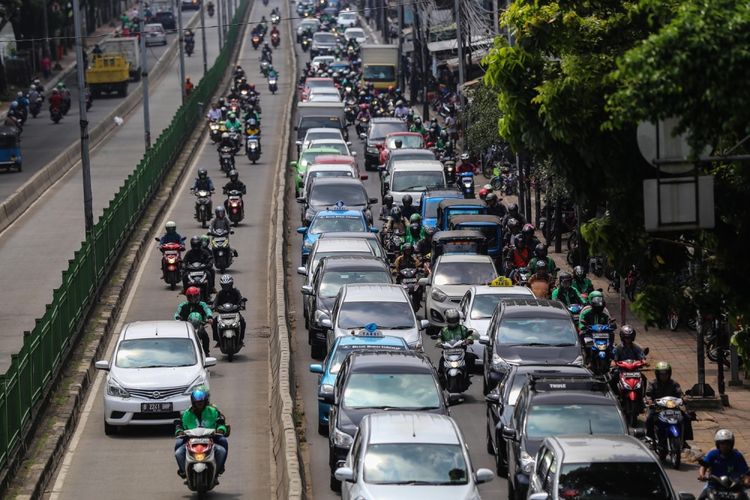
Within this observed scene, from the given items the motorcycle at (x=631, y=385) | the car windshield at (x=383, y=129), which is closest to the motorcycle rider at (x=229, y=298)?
the motorcycle at (x=631, y=385)

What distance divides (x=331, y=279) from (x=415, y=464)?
13565 mm

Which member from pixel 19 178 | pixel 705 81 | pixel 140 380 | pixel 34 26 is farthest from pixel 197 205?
pixel 34 26

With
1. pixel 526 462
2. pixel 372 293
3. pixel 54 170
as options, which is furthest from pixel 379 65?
pixel 526 462

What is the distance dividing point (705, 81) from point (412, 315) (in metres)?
14.9

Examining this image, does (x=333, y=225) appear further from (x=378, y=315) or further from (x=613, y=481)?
(x=613, y=481)

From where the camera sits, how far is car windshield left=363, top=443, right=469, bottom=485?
17656mm

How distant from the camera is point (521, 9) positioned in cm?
Result: 1830

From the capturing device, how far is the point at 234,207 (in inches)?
1869

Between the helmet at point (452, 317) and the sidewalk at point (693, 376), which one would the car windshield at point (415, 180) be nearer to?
the sidewalk at point (693, 376)

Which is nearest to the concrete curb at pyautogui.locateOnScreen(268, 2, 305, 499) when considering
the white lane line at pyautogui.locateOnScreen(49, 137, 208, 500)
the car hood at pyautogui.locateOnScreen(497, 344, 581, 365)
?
the white lane line at pyautogui.locateOnScreen(49, 137, 208, 500)

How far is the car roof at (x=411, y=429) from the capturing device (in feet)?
59.8

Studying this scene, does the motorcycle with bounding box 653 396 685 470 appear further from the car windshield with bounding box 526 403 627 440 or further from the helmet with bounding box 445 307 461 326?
the helmet with bounding box 445 307 461 326

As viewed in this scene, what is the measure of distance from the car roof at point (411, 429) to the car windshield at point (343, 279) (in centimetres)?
1179

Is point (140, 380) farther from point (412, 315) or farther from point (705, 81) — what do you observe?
point (705, 81)
